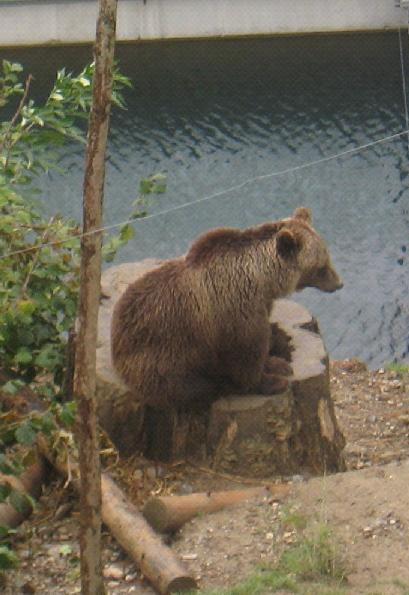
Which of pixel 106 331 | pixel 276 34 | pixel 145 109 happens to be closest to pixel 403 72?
pixel 276 34

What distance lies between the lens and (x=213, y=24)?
64.2ft

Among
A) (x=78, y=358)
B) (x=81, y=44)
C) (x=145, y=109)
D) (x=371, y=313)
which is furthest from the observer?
(x=81, y=44)

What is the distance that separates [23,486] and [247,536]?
1.11 m

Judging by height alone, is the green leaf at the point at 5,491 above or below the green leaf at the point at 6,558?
above

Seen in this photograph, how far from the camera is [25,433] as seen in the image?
180 inches

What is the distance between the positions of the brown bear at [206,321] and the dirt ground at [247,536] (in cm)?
52

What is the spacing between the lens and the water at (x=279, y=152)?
43.1 ft

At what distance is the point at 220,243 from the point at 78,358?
2271 mm

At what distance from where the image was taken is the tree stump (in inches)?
245

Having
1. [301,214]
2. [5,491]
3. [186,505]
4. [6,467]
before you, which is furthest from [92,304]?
[301,214]

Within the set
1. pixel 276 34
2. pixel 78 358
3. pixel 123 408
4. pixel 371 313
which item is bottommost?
pixel 371 313

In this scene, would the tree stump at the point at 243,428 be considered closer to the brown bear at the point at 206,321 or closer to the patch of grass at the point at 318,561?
the brown bear at the point at 206,321

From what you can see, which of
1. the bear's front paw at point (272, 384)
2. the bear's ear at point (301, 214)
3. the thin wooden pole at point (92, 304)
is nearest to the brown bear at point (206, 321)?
the bear's front paw at point (272, 384)

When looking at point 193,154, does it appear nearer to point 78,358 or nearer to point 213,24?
point 213,24
